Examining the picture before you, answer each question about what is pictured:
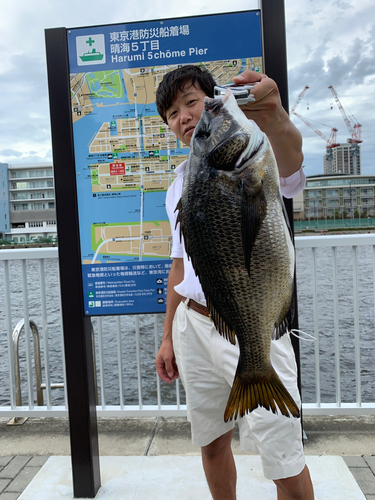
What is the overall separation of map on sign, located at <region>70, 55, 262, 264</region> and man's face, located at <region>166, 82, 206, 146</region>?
0.58 metres

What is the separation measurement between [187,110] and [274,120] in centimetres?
46

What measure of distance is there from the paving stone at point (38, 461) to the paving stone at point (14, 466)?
0.04m

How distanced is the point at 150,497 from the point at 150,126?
2168mm

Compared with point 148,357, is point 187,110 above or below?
above

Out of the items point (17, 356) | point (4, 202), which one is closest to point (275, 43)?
point (17, 356)

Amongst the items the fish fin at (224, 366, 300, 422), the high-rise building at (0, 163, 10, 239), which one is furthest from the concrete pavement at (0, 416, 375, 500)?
the high-rise building at (0, 163, 10, 239)

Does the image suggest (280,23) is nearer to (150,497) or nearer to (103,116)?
(103,116)

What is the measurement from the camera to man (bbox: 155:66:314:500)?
1.50 meters

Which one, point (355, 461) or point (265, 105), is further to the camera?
point (355, 461)

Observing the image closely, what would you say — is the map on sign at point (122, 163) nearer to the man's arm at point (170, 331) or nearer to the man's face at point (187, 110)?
the man's arm at point (170, 331)

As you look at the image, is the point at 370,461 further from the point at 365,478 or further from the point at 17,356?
the point at 17,356

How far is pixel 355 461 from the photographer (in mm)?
2654

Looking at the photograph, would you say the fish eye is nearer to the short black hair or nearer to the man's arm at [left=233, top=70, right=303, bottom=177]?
the man's arm at [left=233, top=70, right=303, bottom=177]

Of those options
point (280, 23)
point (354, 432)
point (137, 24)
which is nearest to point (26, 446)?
point (354, 432)
